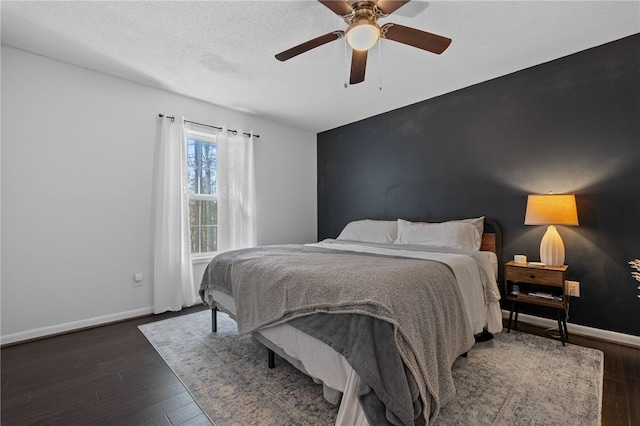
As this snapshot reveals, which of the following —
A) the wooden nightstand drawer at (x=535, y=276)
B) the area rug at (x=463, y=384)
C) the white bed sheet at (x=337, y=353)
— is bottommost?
the area rug at (x=463, y=384)

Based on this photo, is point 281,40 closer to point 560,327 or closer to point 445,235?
point 445,235

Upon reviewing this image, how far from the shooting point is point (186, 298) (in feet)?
11.2

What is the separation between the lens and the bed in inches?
48.4

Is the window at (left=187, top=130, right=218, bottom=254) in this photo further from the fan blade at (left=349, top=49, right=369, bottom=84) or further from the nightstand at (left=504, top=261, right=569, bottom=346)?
the nightstand at (left=504, top=261, right=569, bottom=346)

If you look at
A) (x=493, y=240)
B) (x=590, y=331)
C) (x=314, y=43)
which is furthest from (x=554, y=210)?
(x=314, y=43)

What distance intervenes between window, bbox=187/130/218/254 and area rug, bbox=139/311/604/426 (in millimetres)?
1443

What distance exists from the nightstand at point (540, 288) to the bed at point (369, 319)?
389 mm

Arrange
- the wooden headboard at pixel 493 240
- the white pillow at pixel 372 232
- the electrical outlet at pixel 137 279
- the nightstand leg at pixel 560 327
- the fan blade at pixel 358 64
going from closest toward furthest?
the fan blade at pixel 358 64
the nightstand leg at pixel 560 327
the wooden headboard at pixel 493 240
the electrical outlet at pixel 137 279
the white pillow at pixel 372 232

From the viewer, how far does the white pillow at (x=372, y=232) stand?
3.57 m

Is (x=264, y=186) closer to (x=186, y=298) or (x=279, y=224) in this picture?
(x=279, y=224)

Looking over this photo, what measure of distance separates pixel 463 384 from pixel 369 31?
2309mm

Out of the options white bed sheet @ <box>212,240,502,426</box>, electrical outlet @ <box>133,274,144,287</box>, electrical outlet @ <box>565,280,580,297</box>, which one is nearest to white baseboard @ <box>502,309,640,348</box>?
electrical outlet @ <box>565,280,580,297</box>

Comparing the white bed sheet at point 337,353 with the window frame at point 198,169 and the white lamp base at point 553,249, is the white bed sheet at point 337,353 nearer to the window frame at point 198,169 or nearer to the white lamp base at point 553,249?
the white lamp base at point 553,249

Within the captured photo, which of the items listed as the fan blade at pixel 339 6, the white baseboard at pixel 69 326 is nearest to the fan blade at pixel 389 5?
the fan blade at pixel 339 6
